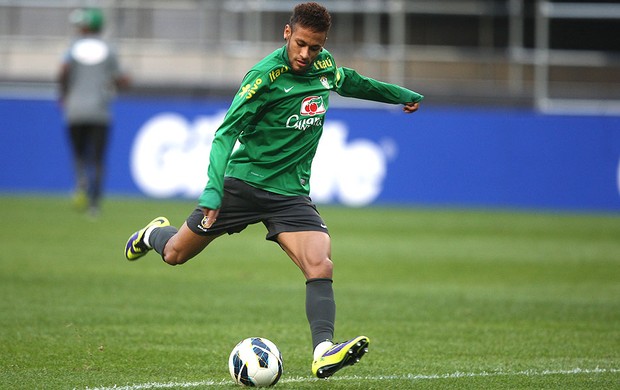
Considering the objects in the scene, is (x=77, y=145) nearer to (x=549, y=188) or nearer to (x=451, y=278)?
(x=451, y=278)

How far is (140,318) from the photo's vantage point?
26.7ft

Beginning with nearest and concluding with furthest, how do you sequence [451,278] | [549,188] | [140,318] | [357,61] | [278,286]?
[140,318], [278,286], [451,278], [549,188], [357,61]

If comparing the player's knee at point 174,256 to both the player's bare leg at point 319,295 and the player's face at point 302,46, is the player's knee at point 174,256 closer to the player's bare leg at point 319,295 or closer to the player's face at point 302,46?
the player's bare leg at point 319,295

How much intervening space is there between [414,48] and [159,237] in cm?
1568

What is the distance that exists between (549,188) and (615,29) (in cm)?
447

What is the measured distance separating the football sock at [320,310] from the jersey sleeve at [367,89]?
1.17 metres

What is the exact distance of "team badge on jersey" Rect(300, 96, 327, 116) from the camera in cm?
621

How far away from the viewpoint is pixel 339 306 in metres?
9.14

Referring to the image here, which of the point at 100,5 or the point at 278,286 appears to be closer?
the point at 278,286

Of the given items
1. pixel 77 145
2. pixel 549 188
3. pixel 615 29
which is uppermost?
pixel 615 29

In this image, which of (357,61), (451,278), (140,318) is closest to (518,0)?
(357,61)

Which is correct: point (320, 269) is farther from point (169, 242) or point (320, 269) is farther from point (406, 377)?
point (169, 242)

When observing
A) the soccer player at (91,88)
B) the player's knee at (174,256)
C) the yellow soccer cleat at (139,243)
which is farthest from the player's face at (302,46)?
the soccer player at (91,88)

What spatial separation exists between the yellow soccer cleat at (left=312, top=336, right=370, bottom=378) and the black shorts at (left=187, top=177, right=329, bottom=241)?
34.1 inches
